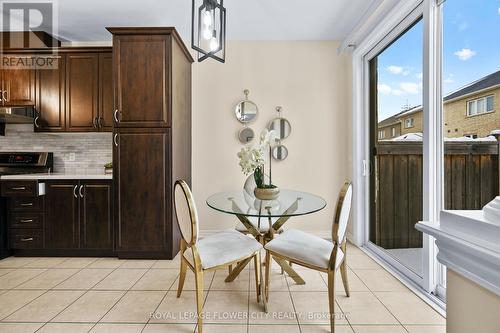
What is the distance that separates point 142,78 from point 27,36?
171 centimetres

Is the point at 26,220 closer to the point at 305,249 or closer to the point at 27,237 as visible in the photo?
the point at 27,237

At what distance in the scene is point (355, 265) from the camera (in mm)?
2672

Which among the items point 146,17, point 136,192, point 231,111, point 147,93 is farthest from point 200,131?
point 146,17

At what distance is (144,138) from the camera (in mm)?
2760

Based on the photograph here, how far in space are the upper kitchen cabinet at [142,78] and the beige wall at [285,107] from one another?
0.72 metres

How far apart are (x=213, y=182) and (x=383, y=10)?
8.43 feet

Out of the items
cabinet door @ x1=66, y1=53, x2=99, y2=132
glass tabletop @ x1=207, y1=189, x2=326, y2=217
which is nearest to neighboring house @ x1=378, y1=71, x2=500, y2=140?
glass tabletop @ x1=207, y1=189, x2=326, y2=217

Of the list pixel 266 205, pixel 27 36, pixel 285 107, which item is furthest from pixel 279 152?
pixel 27 36

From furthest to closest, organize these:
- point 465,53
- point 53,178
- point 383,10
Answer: point 53,178 < point 383,10 < point 465,53

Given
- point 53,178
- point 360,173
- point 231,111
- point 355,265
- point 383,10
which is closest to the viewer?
point 383,10

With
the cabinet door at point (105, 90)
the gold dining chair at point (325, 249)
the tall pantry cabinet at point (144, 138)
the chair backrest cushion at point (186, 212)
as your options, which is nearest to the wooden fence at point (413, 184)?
the gold dining chair at point (325, 249)

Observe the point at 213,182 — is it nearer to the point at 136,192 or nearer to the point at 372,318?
the point at 136,192

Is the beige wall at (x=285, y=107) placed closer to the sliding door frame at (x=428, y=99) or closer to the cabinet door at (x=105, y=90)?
the sliding door frame at (x=428, y=99)

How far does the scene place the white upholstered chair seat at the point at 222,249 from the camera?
176 cm
